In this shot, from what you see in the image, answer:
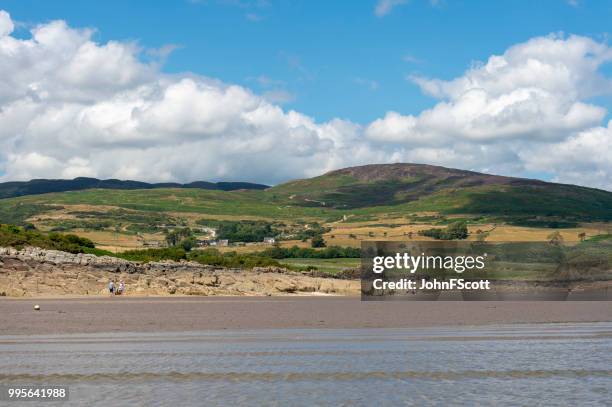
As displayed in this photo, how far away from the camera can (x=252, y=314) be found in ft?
114

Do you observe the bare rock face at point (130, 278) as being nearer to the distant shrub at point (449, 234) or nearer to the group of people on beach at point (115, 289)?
the group of people on beach at point (115, 289)

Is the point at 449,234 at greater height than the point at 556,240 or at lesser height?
greater

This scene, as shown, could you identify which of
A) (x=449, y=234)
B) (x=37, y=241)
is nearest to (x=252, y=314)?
(x=37, y=241)

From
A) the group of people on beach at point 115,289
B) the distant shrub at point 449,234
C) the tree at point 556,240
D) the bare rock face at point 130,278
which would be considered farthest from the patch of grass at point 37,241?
the distant shrub at point 449,234

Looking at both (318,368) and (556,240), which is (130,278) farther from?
(556,240)

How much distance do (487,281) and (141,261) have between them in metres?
26.2

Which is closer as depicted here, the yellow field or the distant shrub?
the yellow field

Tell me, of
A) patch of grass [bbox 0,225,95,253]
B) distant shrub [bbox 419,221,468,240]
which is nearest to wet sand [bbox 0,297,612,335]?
patch of grass [bbox 0,225,95,253]

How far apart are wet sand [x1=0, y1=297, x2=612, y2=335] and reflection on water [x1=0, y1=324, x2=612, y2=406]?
3.81 m

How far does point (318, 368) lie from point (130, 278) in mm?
35072

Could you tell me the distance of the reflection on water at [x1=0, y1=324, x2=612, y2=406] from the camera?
14.6m

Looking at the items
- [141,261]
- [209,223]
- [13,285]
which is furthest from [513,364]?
[209,223]

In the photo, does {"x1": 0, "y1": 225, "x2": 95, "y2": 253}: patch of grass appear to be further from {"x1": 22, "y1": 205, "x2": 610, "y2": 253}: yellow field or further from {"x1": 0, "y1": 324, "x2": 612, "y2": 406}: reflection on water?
{"x1": 0, "y1": 324, "x2": 612, "y2": 406}: reflection on water

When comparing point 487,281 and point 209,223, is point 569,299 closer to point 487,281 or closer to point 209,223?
point 487,281
